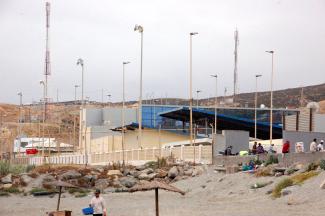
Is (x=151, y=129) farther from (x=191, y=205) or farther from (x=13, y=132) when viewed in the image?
(x=13, y=132)

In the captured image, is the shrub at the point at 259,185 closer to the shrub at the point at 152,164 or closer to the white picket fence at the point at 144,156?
the white picket fence at the point at 144,156

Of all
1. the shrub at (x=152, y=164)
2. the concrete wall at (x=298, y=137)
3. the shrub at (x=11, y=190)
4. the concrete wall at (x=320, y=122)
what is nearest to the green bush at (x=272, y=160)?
the concrete wall at (x=298, y=137)

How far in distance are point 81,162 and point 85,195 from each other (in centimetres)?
2089

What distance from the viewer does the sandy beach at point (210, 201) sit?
77.0ft

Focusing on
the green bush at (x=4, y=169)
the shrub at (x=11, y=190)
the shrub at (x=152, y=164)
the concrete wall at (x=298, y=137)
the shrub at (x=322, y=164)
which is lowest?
the shrub at (x=11, y=190)

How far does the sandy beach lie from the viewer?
23469mm

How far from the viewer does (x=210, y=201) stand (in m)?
30.4

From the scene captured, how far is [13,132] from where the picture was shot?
126 meters

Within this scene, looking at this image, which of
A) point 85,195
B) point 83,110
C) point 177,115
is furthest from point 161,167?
point 83,110

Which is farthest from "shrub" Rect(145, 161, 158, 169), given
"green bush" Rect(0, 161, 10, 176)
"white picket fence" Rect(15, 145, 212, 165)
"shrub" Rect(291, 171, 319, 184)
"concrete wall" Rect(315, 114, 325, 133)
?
"shrub" Rect(291, 171, 319, 184)

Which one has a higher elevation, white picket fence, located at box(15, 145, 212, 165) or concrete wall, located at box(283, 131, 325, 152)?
concrete wall, located at box(283, 131, 325, 152)

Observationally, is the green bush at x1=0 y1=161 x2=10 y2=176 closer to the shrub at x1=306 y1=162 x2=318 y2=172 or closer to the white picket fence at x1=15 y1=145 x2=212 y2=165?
the white picket fence at x1=15 y1=145 x2=212 y2=165

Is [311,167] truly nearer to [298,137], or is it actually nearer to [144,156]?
[298,137]

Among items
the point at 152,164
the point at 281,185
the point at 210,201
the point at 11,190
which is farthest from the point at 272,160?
the point at 11,190
